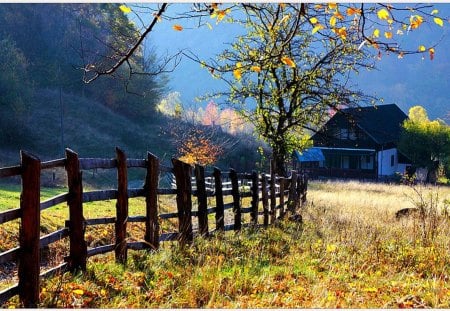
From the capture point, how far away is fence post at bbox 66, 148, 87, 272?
5.78m

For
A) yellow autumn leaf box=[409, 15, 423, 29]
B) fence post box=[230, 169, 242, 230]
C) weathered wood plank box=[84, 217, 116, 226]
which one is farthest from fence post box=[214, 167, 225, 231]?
yellow autumn leaf box=[409, 15, 423, 29]

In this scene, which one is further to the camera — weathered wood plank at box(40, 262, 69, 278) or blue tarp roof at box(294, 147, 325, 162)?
blue tarp roof at box(294, 147, 325, 162)

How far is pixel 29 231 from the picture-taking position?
15.3 ft

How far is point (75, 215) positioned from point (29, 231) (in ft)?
3.84

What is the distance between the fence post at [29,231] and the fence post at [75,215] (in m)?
1.06

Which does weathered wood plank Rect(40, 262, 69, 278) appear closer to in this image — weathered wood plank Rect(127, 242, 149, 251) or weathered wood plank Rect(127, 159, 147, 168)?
weathered wood plank Rect(127, 242, 149, 251)

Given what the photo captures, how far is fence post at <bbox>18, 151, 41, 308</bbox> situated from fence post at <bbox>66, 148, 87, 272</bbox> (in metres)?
1.06

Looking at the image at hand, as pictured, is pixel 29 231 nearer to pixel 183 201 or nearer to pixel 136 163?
pixel 136 163

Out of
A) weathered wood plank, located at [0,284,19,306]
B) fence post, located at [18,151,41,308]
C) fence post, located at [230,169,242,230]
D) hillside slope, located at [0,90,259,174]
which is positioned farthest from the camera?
hillside slope, located at [0,90,259,174]

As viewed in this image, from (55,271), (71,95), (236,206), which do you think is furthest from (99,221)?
(71,95)

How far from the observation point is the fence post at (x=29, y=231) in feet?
15.2

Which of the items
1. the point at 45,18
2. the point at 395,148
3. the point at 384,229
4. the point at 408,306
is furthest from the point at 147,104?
the point at 408,306

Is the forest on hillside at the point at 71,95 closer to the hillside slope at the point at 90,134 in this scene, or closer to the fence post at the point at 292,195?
the hillside slope at the point at 90,134

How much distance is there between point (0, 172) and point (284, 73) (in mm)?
14156
